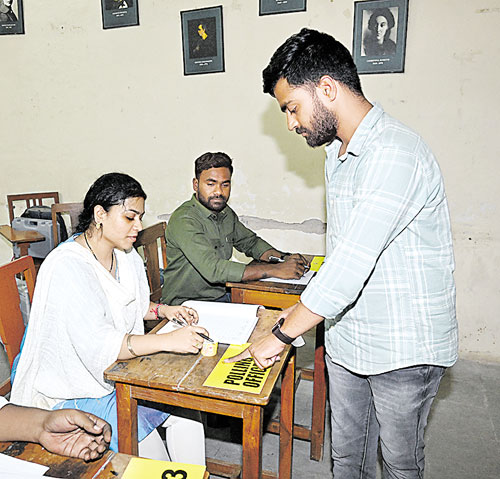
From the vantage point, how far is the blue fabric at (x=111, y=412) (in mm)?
1436

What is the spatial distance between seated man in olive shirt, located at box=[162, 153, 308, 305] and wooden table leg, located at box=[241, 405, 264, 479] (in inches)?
39.6

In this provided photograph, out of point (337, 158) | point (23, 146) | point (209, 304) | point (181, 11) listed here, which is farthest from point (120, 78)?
point (337, 158)

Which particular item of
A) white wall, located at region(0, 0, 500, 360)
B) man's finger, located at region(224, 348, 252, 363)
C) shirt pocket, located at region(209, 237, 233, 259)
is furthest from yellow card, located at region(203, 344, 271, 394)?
white wall, located at region(0, 0, 500, 360)

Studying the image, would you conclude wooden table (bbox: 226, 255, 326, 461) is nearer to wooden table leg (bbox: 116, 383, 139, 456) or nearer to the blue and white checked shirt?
the blue and white checked shirt

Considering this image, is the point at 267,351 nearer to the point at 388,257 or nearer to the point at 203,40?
the point at 388,257

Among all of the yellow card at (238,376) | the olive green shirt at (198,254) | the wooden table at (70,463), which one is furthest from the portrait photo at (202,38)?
the wooden table at (70,463)

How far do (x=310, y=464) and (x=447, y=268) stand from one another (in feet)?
4.43

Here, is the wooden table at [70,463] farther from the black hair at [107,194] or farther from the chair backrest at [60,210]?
the chair backrest at [60,210]

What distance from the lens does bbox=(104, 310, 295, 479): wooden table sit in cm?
118

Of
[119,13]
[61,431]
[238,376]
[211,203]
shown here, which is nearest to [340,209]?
[238,376]

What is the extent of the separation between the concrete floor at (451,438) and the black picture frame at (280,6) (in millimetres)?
2534

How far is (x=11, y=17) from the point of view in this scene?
3758mm

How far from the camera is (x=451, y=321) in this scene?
4.06ft

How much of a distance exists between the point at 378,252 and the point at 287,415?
3.06 feet
